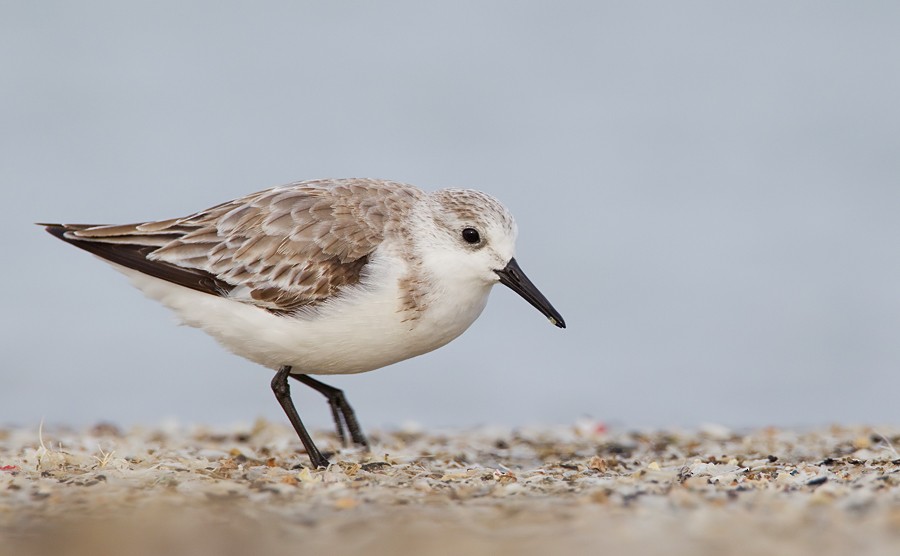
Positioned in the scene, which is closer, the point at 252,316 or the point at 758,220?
the point at 252,316

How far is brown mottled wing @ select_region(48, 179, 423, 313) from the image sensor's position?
7.20 meters

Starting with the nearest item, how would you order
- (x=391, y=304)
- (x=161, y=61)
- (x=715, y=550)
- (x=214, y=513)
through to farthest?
(x=715, y=550) < (x=214, y=513) < (x=391, y=304) < (x=161, y=61)

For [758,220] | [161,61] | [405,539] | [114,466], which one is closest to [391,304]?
[114,466]

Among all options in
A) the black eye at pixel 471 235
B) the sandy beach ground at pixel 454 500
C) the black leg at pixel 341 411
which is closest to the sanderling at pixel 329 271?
the black eye at pixel 471 235

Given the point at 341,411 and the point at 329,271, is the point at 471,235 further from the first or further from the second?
the point at 341,411

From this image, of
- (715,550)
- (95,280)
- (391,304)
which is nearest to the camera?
(715,550)

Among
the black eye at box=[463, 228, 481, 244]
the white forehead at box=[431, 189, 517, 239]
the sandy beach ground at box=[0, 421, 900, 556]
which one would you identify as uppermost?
the white forehead at box=[431, 189, 517, 239]

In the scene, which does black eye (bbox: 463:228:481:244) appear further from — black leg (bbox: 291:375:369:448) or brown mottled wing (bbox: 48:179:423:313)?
black leg (bbox: 291:375:369:448)

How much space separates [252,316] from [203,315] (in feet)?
1.34

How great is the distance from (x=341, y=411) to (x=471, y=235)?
5.87 ft

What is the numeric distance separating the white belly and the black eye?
0.34 m

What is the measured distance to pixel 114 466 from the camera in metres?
6.38

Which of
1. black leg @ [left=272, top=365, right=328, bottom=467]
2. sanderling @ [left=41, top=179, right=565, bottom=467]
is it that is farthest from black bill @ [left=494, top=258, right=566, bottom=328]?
black leg @ [left=272, top=365, right=328, bottom=467]

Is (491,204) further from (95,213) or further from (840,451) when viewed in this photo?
(95,213)
